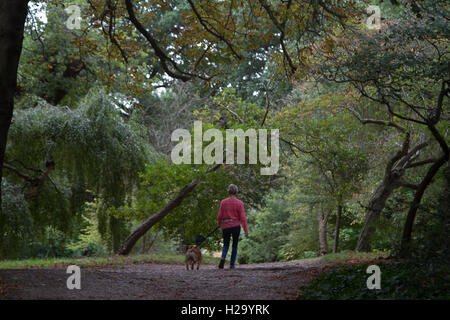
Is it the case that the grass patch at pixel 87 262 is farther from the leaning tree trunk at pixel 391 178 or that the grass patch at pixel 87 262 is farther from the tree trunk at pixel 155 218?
the leaning tree trunk at pixel 391 178

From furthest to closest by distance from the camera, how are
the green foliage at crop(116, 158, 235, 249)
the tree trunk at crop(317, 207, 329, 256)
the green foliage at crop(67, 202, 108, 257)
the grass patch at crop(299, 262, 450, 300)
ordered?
the green foliage at crop(67, 202, 108, 257) → the tree trunk at crop(317, 207, 329, 256) → the green foliage at crop(116, 158, 235, 249) → the grass patch at crop(299, 262, 450, 300)

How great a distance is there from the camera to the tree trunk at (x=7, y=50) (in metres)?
6.03

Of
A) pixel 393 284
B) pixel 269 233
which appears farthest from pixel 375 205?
pixel 269 233

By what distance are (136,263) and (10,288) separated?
24.5 feet

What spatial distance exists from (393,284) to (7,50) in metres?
5.54

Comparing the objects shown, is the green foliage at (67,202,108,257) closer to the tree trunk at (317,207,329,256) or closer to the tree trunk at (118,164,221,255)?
the tree trunk at (118,164,221,255)

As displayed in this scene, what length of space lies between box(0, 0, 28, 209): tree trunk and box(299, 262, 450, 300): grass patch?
4.39 metres

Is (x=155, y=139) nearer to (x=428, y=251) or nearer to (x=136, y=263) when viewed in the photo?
(x=136, y=263)

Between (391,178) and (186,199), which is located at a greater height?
(391,178)

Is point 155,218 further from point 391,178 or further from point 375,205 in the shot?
point 391,178

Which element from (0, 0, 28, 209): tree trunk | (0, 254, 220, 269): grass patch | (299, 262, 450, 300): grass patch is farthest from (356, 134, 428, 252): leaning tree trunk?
(0, 0, 28, 209): tree trunk

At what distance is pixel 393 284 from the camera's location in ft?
19.2

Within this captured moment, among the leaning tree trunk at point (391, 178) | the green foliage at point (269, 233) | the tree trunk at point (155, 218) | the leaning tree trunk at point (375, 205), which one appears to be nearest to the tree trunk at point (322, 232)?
the green foliage at point (269, 233)

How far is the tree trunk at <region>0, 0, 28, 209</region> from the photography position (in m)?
6.03
